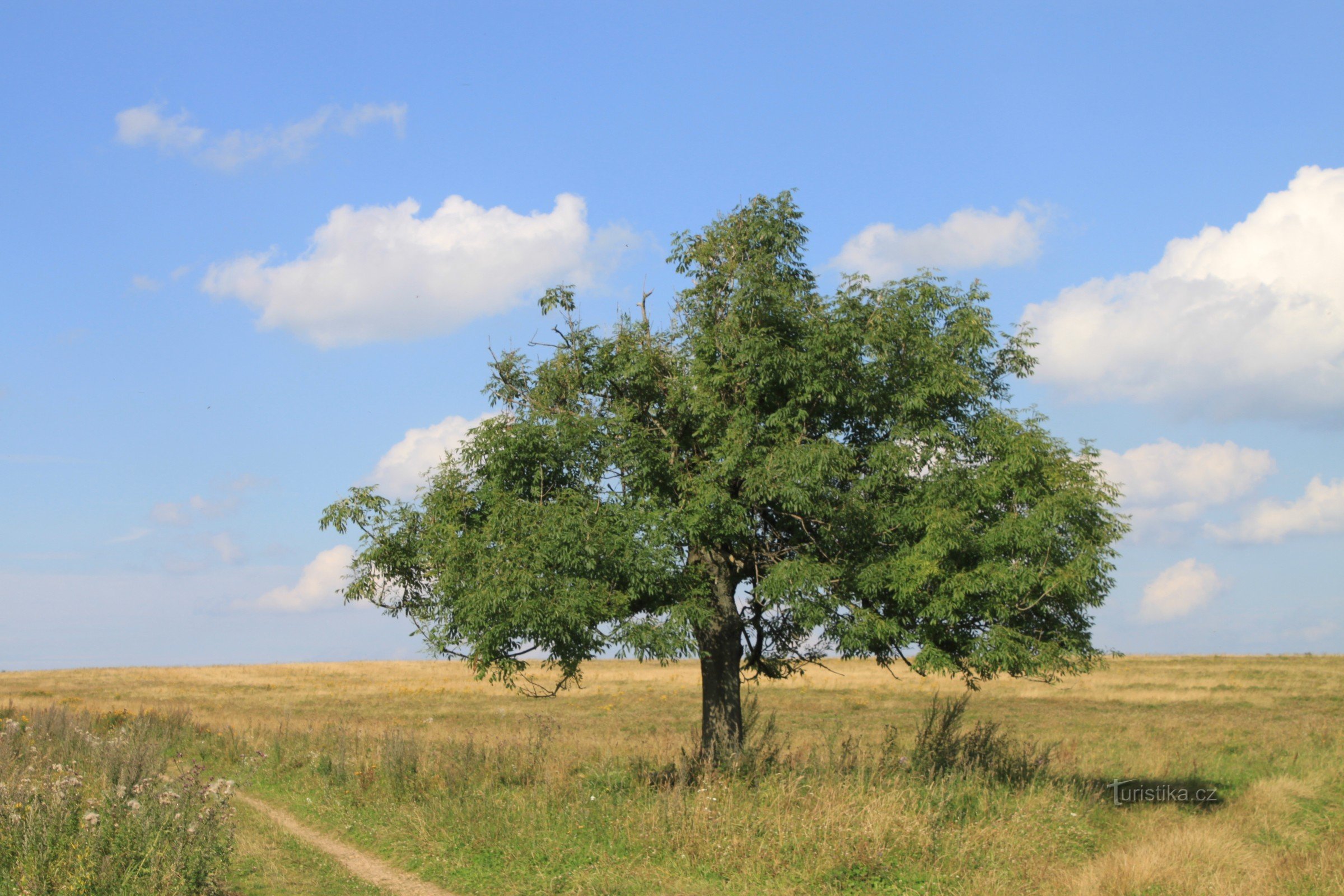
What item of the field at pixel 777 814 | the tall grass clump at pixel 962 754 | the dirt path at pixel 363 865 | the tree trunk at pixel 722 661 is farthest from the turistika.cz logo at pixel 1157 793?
the dirt path at pixel 363 865

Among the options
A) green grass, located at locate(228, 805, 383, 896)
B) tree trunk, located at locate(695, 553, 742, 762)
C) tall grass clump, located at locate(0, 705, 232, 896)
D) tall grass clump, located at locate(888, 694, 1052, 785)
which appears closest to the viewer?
tall grass clump, located at locate(0, 705, 232, 896)

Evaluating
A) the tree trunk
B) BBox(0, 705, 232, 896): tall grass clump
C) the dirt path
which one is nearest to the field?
→ the dirt path

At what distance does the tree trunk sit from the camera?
582 inches

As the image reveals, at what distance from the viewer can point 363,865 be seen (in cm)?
1146

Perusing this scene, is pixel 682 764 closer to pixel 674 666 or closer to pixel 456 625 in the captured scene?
pixel 456 625

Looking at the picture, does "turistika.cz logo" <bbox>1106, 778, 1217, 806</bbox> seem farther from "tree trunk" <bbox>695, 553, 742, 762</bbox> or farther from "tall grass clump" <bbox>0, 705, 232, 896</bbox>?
"tall grass clump" <bbox>0, 705, 232, 896</bbox>

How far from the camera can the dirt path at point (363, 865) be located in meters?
10.4

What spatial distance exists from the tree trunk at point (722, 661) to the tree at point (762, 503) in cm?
5

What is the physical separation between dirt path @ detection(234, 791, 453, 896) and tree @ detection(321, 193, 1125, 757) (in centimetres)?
280

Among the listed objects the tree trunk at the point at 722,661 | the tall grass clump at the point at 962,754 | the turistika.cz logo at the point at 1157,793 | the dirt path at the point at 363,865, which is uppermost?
the tree trunk at the point at 722,661

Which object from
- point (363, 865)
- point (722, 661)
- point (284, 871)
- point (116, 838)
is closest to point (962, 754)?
point (722, 661)

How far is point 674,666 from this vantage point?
70562 mm

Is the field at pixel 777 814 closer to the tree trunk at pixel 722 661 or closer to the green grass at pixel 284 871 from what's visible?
the green grass at pixel 284 871

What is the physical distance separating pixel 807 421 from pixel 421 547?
624 centimetres
